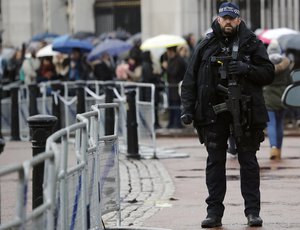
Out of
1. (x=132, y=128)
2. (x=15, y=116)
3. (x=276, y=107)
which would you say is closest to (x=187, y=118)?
(x=276, y=107)

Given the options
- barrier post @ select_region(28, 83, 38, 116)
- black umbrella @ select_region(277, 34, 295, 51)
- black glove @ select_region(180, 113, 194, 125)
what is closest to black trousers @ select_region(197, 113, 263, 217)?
black glove @ select_region(180, 113, 194, 125)

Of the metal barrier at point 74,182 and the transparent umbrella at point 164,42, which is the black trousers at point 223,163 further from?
the transparent umbrella at point 164,42

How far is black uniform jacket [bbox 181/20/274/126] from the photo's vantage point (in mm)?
10477

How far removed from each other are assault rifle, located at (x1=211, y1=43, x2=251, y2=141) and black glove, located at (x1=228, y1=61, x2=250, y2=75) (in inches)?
1.5

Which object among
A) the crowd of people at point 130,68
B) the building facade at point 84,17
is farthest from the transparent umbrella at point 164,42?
the building facade at point 84,17

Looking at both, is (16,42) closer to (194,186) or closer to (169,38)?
(169,38)

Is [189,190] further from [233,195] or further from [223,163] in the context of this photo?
[223,163]

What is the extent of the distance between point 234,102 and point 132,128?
8107 mm

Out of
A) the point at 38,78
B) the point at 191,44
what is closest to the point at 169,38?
the point at 191,44

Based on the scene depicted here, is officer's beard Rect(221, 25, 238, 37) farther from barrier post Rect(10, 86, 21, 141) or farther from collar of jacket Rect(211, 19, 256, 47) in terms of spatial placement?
barrier post Rect(10, 86, 21, 141)

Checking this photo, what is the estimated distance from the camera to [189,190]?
1386 centimetres

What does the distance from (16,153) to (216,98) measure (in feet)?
33.5

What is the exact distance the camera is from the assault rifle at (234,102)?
10.3m

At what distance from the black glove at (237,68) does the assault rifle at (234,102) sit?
0.12ft
